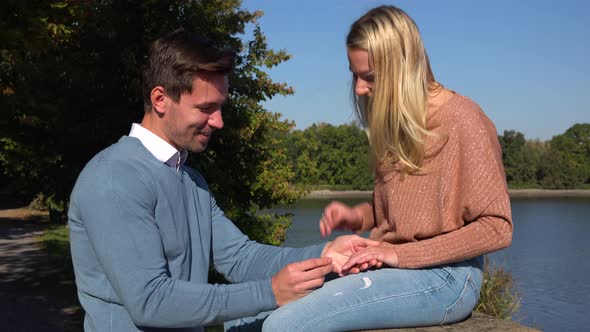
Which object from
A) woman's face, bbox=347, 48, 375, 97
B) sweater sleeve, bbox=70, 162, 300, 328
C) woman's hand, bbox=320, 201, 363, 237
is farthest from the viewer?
woman's hand, bbox=320, 201, 363, 237

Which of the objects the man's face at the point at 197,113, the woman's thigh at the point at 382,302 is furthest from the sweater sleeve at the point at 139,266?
the man's face at the point at 197,113

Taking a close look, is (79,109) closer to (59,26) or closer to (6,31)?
(59,26)

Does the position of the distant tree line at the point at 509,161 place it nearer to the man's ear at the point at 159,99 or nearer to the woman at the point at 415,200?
the woman at the point at 415,200

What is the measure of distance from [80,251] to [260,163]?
11.7 meters

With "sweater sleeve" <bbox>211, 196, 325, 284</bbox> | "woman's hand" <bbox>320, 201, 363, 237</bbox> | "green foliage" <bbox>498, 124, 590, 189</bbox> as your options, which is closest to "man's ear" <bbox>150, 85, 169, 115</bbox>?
"sweater sleeve" <bbox>211, 196, 325, 284</bbox>

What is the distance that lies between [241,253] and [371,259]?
2.16 ft

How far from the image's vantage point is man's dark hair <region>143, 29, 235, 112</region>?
94.6 inches

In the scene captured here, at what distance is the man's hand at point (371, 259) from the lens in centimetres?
251

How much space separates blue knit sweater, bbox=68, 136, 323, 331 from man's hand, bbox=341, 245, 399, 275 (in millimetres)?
386

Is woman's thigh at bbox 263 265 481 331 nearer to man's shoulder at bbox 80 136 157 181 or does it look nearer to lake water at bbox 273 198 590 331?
man's shoulder at bbox 80 136 157 181

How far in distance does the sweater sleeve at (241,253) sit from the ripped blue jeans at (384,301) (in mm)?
380

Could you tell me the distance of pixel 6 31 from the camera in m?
7.72

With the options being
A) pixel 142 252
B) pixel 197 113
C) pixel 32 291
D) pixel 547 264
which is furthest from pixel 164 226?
pixel 547 264

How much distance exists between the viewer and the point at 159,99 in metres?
2.47
